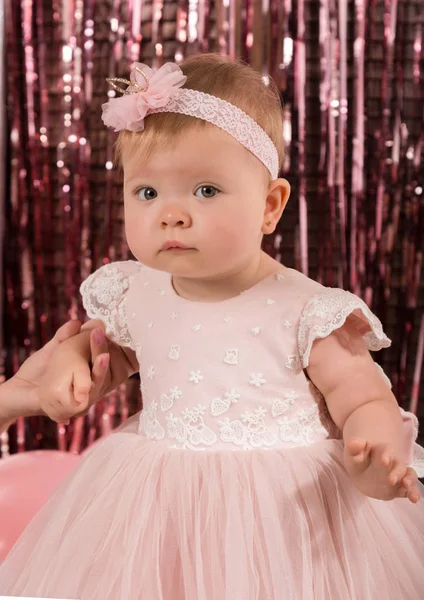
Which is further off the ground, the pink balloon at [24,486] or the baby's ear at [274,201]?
the baby's ear at [274,201]

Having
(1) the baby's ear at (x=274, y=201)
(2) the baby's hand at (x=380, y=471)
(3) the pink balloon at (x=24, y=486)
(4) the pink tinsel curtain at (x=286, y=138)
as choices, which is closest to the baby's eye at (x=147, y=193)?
(1) the baby's ear at (x=274, y=201)

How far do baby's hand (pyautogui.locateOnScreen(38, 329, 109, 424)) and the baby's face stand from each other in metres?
0.18

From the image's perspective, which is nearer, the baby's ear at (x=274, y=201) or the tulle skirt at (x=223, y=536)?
the tulle skirt at (x=223, y=536)

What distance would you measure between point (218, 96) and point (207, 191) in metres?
0.13

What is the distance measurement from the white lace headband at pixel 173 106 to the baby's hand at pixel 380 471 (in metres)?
0.39

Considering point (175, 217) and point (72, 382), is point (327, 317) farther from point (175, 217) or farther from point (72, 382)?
point (72, 382)

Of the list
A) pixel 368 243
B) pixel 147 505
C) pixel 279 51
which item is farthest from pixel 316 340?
pixel 279 51

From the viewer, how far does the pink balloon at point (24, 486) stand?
1.36 m

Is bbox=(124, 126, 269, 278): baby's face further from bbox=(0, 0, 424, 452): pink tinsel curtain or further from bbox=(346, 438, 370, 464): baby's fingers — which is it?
bbox=(0, 0, 424, 452): pink tinsel curtain

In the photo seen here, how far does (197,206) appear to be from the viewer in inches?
37.6

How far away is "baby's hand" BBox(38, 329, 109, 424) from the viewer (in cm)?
103

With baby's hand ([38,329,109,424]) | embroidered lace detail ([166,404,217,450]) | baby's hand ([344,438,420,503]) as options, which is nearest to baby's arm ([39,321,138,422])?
baby's hand ([38,329,109,424])

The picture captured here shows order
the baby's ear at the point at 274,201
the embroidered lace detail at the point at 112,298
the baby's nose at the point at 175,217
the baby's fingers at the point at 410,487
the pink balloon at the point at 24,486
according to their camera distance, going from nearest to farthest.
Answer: the baby's fingers at the point at 410,487 < the baby's nose at the point at 175,217 < the baby's ear at the point at 274,201 < the embroidered lace detail at the point at 112,298 < the pink balloon at the point at 24,486

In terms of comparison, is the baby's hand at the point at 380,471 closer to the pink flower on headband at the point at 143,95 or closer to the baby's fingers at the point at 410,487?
the baby's fingers at the point at 410,487
